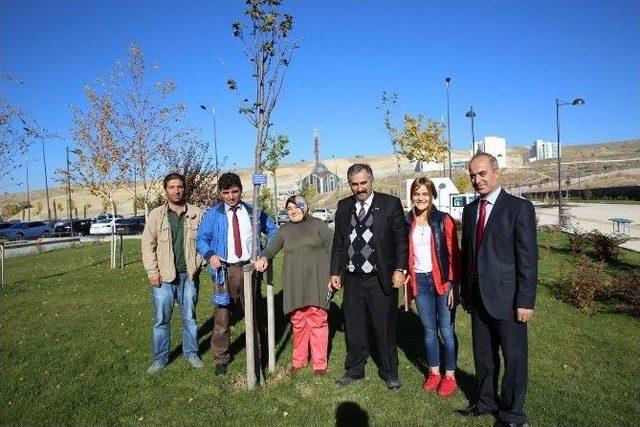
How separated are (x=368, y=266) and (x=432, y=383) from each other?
145cm

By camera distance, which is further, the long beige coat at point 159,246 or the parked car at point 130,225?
the parked car at point 130,225

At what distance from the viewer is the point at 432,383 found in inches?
186

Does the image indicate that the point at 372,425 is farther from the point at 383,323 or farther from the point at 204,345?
the point at 204,345

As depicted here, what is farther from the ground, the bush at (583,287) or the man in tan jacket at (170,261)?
the man in tan jacket at (170,261)

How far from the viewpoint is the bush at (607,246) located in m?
11.4

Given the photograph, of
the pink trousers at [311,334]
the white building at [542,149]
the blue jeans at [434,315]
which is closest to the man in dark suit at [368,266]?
the blue jeans at [434,315]

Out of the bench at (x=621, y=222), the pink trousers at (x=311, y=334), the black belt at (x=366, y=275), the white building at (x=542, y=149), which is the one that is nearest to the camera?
the black belt at (x=366, y=275)

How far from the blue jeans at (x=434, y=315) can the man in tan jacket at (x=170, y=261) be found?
8.93 feet

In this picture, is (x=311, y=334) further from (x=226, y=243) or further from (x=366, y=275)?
(x=226, y=243)

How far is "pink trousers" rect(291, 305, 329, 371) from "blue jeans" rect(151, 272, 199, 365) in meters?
1.29

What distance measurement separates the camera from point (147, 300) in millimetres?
9664

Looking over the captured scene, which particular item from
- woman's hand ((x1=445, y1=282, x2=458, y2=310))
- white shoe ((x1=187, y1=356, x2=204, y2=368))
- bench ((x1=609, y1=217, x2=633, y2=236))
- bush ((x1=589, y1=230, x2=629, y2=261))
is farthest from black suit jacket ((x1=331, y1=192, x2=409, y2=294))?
bench ((x1=609, y1=217, x2=633, y2=236))

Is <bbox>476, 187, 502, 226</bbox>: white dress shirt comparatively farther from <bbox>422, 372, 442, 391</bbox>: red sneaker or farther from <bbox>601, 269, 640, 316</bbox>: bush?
<bbox>601, 269, 640, 316</bbox>: bush

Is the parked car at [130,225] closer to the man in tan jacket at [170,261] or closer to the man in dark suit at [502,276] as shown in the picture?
the man in tan jacket at [170,261]
